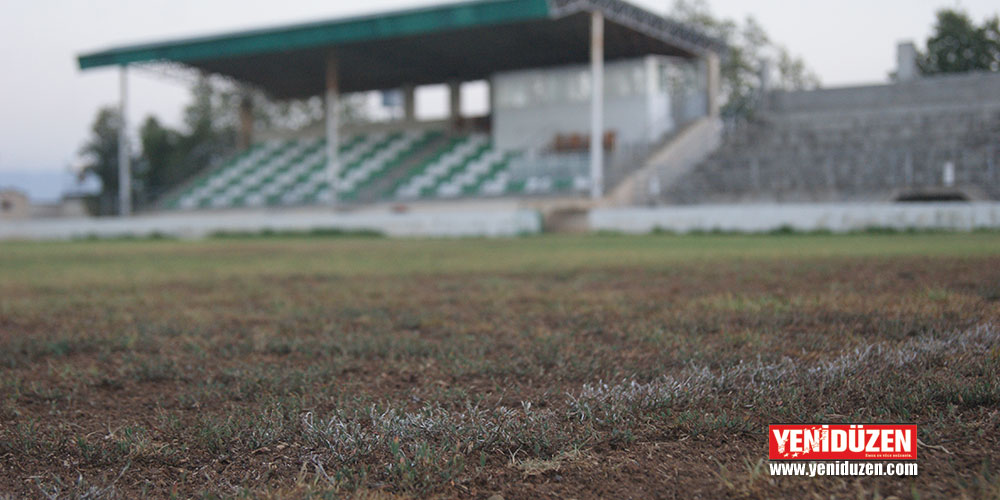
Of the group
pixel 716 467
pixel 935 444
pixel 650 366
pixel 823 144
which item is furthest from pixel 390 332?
pixel 823 144

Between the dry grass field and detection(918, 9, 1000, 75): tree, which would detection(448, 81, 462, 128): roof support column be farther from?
the dry grass field

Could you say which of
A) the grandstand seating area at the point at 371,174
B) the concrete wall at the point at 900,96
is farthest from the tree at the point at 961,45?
the grandstand seating area at the point at 371,174

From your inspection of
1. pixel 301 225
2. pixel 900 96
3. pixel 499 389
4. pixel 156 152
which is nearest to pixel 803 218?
pixel 900 96

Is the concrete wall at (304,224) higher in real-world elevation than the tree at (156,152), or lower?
lower

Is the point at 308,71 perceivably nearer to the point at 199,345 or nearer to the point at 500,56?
the point at 500,56

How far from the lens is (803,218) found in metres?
18.8

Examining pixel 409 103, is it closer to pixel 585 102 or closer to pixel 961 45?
pixel 585 102

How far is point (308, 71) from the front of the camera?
36.0 meters

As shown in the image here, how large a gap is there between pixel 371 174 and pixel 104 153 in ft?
75.8

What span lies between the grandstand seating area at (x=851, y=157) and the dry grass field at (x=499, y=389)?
1539cm

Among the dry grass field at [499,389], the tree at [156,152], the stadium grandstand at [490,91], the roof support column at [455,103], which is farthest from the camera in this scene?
the tree at [156,152]

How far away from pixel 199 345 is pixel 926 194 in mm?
20674

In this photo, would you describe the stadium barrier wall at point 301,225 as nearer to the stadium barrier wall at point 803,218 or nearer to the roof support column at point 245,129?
the stadium barrier wall at point 803,218

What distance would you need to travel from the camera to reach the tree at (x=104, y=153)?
47122 mm
